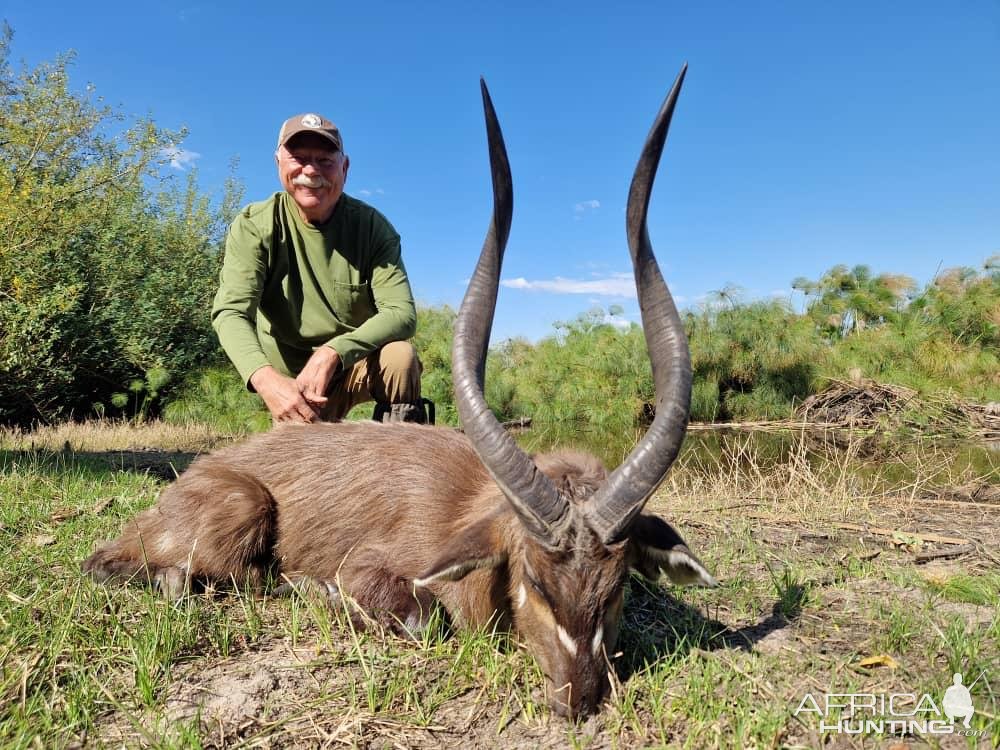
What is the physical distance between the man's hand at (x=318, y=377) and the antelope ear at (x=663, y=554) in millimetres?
2661

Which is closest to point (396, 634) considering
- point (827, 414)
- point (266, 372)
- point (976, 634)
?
point (266, 372)

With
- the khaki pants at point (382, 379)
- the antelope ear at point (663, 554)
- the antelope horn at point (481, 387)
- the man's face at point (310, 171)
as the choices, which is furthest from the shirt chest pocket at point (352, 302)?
the antelope ear at point (663, 554)

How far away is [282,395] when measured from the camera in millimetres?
4281

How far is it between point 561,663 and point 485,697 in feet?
1.11

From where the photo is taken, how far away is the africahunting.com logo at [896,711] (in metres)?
2.15

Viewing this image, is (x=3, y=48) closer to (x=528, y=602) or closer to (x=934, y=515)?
(x=528, y=602)

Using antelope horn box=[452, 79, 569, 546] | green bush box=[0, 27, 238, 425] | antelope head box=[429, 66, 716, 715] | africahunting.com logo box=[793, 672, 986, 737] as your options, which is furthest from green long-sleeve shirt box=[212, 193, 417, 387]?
green bush box=[0, 27, 238, 425]

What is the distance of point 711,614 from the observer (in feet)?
10.6

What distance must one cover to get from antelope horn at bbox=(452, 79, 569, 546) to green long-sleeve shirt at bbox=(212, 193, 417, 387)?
88.7 inches

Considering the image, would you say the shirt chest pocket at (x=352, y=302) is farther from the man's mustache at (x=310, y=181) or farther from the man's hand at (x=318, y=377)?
the man's hand at (x=318, y=377)

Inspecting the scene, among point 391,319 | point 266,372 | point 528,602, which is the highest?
point 391,319

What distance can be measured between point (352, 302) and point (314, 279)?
0.37m

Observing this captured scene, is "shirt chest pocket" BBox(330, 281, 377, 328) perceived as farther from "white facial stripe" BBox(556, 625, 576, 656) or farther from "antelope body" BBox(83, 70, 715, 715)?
"white facial stripe" BBox(556, 625, 576, 656)

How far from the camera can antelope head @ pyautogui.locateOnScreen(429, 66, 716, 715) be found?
2330 mm
